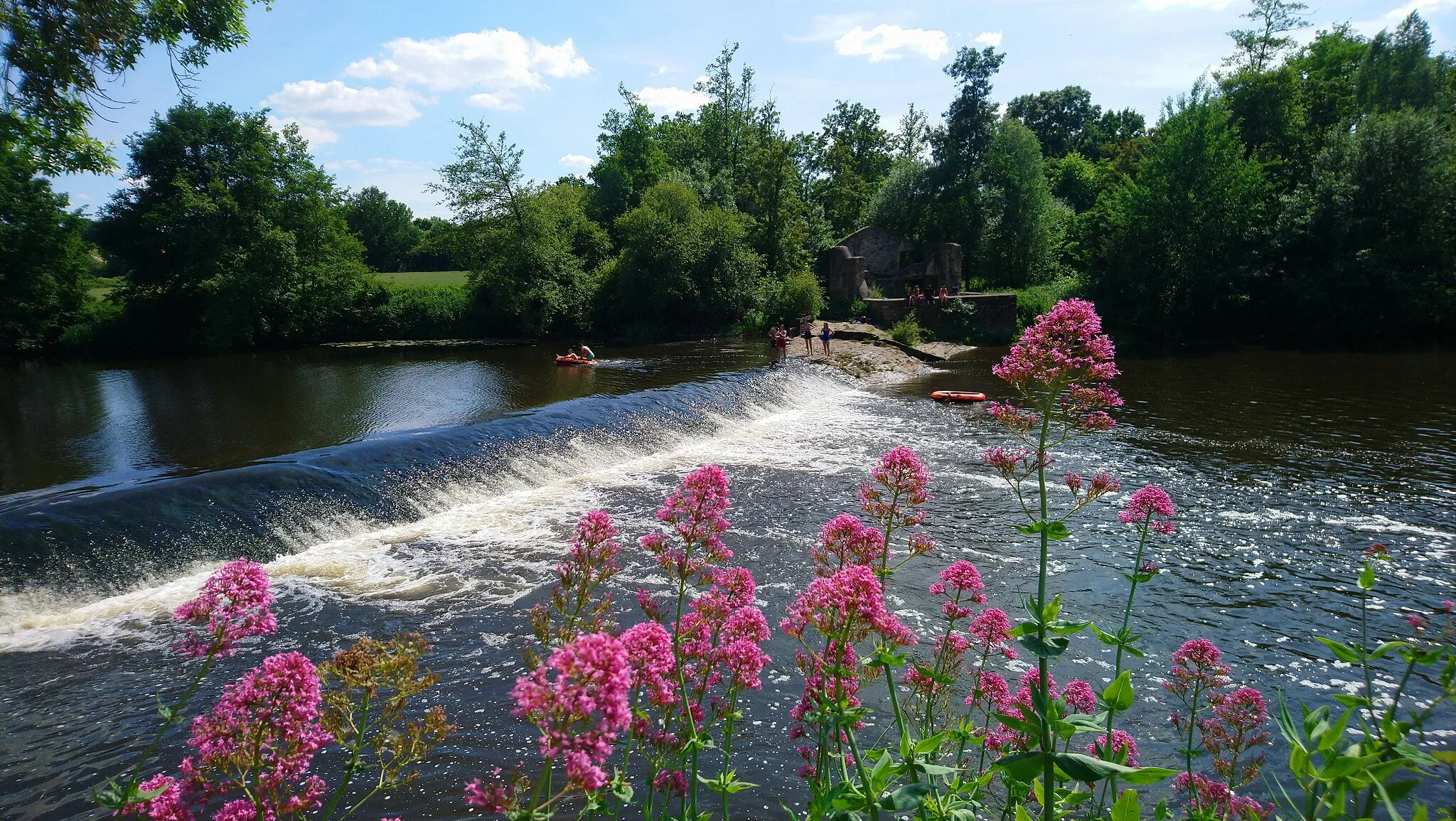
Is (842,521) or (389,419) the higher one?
(842,521)

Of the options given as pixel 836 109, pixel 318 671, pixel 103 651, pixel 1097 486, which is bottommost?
pixel 103 651

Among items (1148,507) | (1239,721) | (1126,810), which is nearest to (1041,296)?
(1148,507)

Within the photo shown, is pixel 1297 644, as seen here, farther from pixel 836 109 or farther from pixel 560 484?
pixel 836 109

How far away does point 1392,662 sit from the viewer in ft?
24.8

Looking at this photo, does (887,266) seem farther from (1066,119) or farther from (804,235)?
(1066,119)

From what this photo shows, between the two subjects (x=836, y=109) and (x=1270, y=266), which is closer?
(x=1270, y=266)

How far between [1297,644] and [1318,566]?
2.59 metres

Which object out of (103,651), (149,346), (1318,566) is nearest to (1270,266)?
(1318,566)

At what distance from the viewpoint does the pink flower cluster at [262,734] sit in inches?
82.0

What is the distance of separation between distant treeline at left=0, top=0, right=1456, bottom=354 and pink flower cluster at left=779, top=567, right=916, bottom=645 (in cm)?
3466

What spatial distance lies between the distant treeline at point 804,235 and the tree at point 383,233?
44.9 meters

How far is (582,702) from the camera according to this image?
63.4 inches

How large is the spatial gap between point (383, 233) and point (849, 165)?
192 feet

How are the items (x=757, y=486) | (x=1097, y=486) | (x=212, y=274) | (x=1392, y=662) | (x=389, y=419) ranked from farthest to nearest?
(x=212, y=274) → (x=389, y=419) → (x=757, y=486) → (x=1392, y=662) → (x=1097, y=486)
